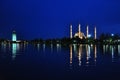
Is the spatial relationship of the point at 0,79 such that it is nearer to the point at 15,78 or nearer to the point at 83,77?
the point at 15,78

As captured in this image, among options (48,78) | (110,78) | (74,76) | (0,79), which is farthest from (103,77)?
(0,79)

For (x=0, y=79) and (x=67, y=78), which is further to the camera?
(x=67, y=78)

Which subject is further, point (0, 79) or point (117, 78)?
point (117, 78)

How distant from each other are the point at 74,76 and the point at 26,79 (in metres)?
4.43

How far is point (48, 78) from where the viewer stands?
2417 centimetres

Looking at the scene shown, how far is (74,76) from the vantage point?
25.4m

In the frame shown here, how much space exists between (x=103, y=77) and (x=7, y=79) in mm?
7963

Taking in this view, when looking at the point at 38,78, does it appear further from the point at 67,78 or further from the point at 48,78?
the point at 67,78

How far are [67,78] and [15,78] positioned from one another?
4.16 m

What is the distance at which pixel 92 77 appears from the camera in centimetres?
2486

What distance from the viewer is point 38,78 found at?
78.9ft

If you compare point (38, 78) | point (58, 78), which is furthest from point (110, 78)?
point (38, 78)

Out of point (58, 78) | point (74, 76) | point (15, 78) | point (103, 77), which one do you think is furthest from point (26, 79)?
point (103, 77)

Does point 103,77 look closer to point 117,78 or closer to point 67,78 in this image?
point 117,78
